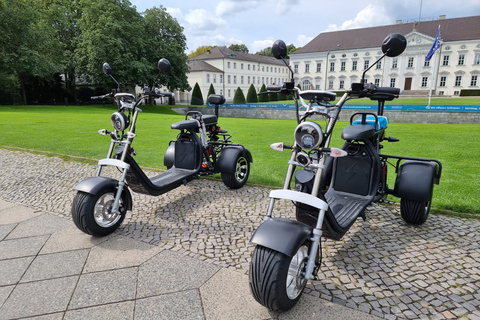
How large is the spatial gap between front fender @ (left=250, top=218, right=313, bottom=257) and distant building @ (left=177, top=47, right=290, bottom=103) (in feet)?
183

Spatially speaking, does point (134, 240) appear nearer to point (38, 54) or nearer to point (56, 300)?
point (56, 300)

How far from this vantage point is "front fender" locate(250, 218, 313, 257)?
2.10m

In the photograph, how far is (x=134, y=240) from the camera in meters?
3.45

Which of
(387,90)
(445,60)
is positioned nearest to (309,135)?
(387,90)

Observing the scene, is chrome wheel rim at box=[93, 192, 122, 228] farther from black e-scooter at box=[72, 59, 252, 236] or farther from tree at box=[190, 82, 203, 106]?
tree at box=[190, 82, 203, 106]

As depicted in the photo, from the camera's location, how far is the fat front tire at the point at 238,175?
519 cm

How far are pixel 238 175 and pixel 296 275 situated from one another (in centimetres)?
327

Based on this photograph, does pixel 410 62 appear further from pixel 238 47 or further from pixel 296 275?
pixel 296 275

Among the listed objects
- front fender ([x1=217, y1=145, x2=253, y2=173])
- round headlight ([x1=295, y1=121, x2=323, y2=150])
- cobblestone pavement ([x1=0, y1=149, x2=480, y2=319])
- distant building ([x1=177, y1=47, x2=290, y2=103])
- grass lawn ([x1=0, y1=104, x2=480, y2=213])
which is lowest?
cobblestone pavement ([x1=0, y1=149, x2=480, y2=319])

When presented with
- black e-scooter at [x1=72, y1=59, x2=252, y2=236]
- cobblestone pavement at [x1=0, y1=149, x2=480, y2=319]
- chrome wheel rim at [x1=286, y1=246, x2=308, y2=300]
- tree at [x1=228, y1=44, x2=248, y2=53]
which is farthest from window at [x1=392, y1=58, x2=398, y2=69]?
chrome wheel rim at [x1=286, y1=246, x2=308, y2=300]

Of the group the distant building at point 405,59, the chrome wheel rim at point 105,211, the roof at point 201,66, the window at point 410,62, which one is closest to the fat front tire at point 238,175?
the chrome wheel rim at point 105,211

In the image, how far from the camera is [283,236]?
2.15 metres

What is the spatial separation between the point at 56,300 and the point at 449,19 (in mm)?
71124

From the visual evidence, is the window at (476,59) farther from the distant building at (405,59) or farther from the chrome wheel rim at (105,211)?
the chrome wheel rim at (105,211)
